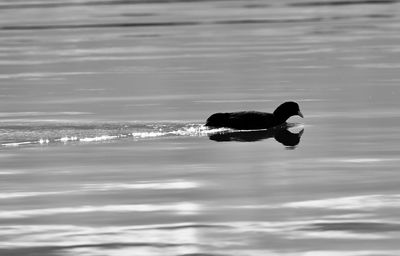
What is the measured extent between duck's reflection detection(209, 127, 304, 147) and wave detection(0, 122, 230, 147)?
0.22 m

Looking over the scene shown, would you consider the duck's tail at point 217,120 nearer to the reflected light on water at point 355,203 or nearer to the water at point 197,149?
the water at point 197,149

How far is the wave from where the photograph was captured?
61.7ft

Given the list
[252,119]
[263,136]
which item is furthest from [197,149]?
[252,119]

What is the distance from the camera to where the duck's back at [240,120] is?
19.5 metres

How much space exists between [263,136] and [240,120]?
17.4 inches

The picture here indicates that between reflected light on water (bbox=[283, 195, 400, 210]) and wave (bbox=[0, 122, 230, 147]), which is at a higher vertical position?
wave (bbox=[0, 122, 230, 147])

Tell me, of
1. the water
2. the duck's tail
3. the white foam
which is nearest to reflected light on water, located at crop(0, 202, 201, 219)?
the water

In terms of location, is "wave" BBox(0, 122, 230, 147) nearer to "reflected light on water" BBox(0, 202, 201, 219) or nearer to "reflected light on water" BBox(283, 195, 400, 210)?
"reflected light on water" BBox(0, 202, 201, 219)

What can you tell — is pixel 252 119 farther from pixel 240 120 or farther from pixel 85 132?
pixel 85 132

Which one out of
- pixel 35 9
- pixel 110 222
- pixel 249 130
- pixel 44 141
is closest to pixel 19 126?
pixel 44 141

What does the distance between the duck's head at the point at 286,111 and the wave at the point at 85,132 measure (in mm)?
899

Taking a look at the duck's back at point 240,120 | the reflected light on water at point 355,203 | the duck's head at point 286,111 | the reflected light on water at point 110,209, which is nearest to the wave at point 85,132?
the duck's back at point 240,120

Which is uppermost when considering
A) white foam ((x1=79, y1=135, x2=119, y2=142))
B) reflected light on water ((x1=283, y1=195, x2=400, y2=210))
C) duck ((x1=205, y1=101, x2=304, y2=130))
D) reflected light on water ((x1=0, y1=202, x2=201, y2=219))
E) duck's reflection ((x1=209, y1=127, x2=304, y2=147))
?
duck ((x1=205, y1=101, x2=304, y2=130))

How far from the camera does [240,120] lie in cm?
1973
